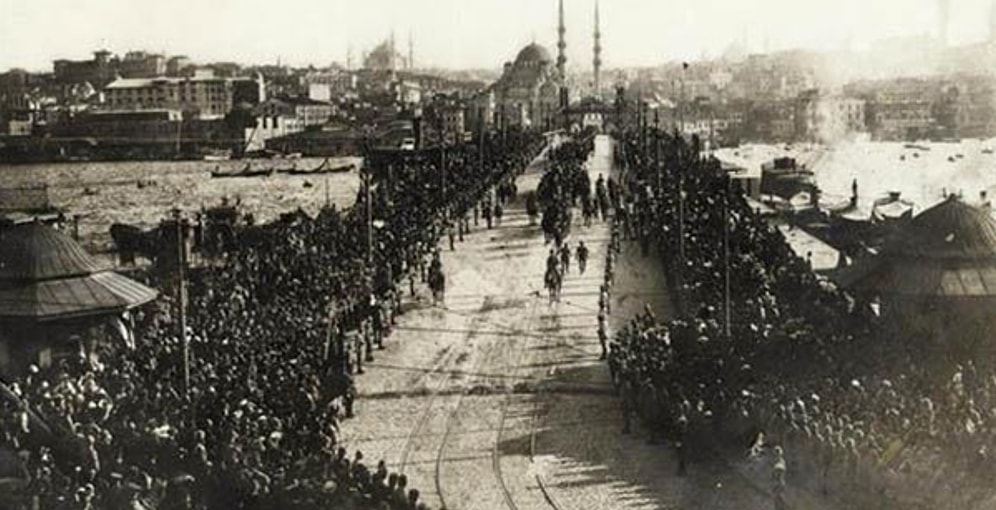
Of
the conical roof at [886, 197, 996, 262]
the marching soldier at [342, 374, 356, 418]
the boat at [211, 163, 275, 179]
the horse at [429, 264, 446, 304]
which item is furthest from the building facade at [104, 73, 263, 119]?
the conical roof at [886, 197, 996, 262]

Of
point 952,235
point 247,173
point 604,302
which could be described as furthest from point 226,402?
point 247,173

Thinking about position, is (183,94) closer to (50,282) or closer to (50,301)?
(50,282)

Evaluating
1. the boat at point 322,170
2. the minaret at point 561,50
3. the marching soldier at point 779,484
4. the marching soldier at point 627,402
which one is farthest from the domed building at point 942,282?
the minaret at point 561,50

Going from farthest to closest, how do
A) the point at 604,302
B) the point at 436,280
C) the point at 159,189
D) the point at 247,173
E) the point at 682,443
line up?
the point at 247,173
the point at 159,189
the point at 436,280
the point at 604,302
the point at 682,443

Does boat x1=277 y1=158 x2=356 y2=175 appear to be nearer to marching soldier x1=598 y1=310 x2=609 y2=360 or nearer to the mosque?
the mosque

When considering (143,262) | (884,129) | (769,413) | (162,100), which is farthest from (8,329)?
(162,100)

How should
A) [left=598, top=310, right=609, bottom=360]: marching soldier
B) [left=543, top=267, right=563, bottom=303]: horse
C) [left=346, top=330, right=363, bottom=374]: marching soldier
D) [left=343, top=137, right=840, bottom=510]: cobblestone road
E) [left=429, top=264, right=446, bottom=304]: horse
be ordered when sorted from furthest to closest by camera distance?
1. [left=543, top=267, right=563, bottom=303]: horse
2. [left=429, top=264, right=446, bottom=304]: horse
3. [left=598, top=310, right=609, bottom=360]: marching soldier
4. [left=346, top=330, right=363, bottom=374]: marching soldier
5. [left=343, top=137, right=840, bottom=510]: cobblestone road

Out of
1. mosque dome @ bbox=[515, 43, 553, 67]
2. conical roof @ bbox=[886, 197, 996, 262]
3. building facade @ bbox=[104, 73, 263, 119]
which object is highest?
mosque dome @ bbox=[515, 43, 553, 67]

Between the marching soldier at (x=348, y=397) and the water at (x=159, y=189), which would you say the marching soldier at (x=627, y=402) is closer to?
the marching soldier at (x=348, y=397)
